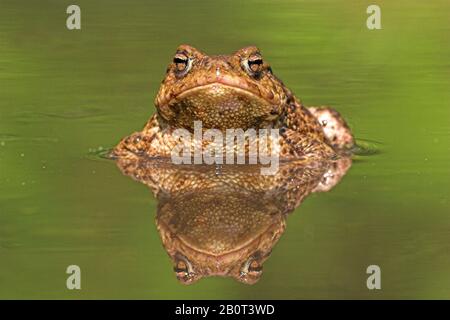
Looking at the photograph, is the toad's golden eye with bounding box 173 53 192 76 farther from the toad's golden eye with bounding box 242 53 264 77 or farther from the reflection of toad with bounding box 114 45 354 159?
the toad's golden eye with bounding box 242 53 264 77

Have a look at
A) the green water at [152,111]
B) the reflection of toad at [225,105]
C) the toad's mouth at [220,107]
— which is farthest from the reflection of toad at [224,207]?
the toad's mouth at [220,107]

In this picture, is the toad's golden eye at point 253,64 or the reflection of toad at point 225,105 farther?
the toad's golden eye at point 253,64

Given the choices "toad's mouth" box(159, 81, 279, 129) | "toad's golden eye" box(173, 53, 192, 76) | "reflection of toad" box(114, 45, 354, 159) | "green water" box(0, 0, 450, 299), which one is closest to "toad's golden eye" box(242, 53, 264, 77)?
"reflection of toad" box(114, 45, 354, 159)

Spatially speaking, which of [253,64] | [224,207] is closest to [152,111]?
[253,64]

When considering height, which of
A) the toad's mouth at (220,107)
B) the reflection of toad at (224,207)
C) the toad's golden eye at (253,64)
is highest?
the toad's golden eye at (253,64)

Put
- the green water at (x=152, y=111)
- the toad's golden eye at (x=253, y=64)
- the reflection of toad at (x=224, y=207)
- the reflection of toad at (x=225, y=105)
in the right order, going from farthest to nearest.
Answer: the toad's golden eye at (x=253, y=64) → the reflection of toad at (x=225, y=105) → the reflection of toad at (x=224, y=207) → the green water at (x=152, y=111)

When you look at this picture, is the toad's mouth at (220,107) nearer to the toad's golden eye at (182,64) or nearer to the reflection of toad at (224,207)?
the toad's golden eye at (182,64)

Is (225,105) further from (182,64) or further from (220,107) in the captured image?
(182,64)

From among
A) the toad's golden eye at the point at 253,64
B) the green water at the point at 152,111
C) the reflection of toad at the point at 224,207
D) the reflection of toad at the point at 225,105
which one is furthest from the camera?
the toad's golden eye at the point at 253,64
